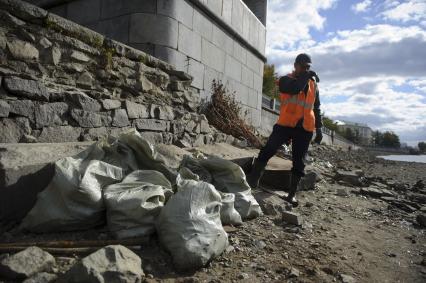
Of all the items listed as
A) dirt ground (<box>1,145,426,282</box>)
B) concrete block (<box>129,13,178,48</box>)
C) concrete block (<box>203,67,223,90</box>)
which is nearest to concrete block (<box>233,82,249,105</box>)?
concrete block (<box>203,67,223,90</box>)

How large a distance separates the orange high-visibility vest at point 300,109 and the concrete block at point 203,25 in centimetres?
302

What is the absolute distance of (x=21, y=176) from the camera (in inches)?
99.0

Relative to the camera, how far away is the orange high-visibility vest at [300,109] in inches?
162

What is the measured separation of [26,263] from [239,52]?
7.25m

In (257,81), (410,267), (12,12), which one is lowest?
(410,267)

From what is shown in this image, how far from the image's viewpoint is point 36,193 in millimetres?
2627

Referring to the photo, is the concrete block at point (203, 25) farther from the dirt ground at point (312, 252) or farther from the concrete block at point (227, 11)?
the dirt ground at point (312, 252)

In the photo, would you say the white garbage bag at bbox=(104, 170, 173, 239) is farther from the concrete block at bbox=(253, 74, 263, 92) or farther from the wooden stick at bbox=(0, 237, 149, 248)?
the concrete block at bbox=(253, 74, 263, 92)

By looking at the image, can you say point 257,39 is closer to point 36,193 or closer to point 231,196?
point 231,196

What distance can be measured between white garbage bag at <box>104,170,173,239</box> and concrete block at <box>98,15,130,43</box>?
396 cm

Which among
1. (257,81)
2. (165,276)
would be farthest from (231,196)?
(257,81)

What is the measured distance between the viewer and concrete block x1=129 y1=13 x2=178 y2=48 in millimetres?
5668

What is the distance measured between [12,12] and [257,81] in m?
7.16

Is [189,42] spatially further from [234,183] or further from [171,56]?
[234,183]
